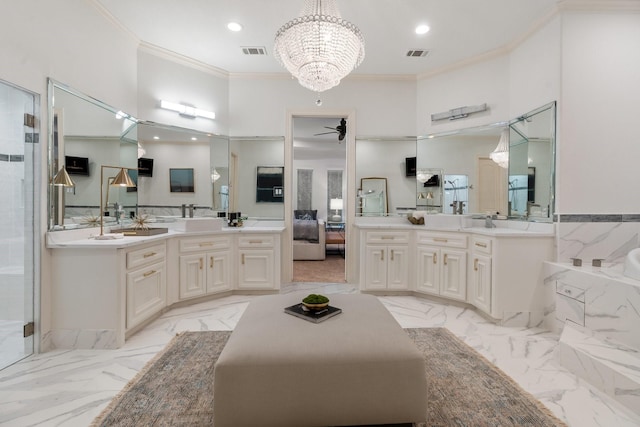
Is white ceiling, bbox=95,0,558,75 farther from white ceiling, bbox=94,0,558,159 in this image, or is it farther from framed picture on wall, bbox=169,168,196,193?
framed picture on wall, bbox=169,168,196,193

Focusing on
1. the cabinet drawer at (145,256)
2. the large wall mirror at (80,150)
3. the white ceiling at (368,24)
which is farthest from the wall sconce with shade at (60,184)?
the white ceiling at (368,24)

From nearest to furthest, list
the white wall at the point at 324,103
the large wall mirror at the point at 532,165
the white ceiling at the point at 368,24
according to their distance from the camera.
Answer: the white ceiling at the point at 368,24
the large wall mirror at the point at 532,165
the white wall at the point at 324,103

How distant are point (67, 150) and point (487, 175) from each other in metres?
4.47

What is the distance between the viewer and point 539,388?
199 cm

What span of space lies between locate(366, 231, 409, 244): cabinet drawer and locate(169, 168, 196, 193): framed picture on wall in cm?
241

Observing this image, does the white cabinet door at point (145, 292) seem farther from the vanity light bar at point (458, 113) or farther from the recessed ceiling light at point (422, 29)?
the vanity light bar at point (458, 113)

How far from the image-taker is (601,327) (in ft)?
7.85

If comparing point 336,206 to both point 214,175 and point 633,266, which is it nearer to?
point 214,175

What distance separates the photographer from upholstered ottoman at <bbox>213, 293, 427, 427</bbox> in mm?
1421

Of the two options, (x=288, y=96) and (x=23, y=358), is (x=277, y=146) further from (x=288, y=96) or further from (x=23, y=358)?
(x=23, y=358)

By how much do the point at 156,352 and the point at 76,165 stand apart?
5.96 ft

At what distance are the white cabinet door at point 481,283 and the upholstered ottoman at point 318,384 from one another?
2.03 m

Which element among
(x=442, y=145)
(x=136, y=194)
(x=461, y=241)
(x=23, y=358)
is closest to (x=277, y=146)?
(x=136, y=194)

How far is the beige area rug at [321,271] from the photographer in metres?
4.82
